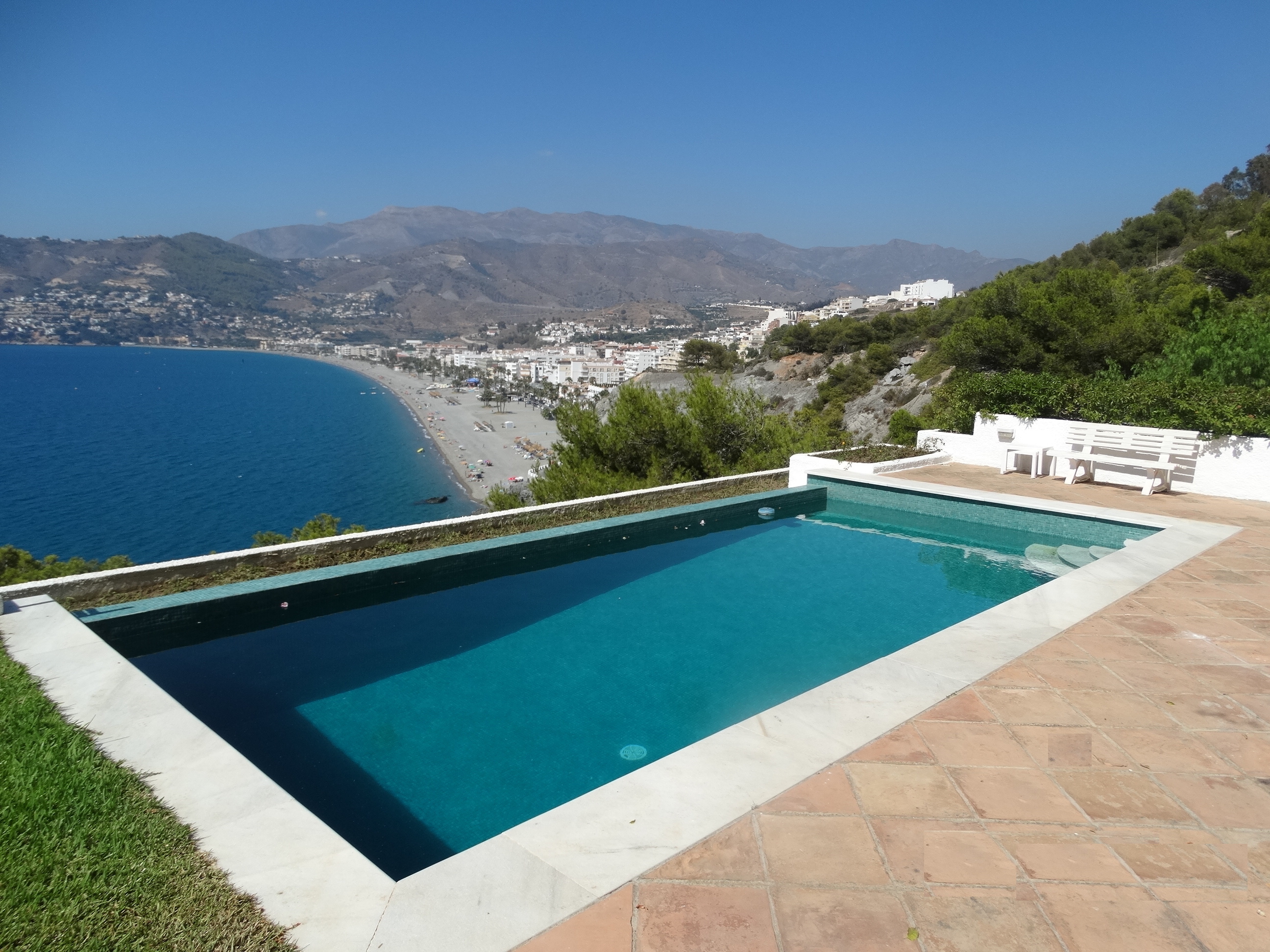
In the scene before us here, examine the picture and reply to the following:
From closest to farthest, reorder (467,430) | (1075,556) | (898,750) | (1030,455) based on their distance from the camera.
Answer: (898,750), (1075,556), (1030,455), (467,430)

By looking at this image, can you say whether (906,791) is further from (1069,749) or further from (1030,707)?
(1030,707)

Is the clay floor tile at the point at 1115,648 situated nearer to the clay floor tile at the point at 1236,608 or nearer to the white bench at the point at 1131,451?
the clay floor tile at the point at 1236,608

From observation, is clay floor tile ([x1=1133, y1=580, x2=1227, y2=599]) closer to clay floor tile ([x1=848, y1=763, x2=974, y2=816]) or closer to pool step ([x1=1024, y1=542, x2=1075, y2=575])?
pool step ([x1=1024, y1=542, x2=1075, y2=575])

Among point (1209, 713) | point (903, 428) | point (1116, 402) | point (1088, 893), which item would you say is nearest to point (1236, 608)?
point (1209, 713)

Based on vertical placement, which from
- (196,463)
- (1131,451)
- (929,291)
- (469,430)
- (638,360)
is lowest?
(196,463)

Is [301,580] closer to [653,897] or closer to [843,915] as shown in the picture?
[653,897]

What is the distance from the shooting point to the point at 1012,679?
3.11m

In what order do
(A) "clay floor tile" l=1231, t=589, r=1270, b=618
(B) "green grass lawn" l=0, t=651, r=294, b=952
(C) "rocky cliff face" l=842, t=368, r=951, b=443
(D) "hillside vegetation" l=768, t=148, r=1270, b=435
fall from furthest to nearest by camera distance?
(C) "rocky cliff face" l=842, t=368, r=951, b=443 < (D) "hillside vegetation" l=768, t=148, r=1270, b=435 < (A) "clay floor tile" l=1231, t=589, r=1270, b=618 < (B) "green grass lawn" l=0, t=651, r=294, b=952

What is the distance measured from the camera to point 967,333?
14.2 metres

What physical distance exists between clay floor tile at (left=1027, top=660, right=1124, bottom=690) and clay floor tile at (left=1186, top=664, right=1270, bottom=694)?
0.40 m

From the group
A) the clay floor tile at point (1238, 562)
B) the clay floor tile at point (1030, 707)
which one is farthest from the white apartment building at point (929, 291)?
the clay floor tile at point (1030, 707)

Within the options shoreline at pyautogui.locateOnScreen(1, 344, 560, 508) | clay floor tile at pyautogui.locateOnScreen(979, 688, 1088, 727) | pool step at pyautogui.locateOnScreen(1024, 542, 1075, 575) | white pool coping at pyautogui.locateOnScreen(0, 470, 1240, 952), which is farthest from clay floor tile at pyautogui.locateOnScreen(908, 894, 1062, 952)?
shoreline at pyautogui.locateOnScreen(1, 344, 560, 508)

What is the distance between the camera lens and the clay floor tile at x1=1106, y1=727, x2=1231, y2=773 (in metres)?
2.45

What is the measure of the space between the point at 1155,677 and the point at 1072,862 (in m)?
1.64
